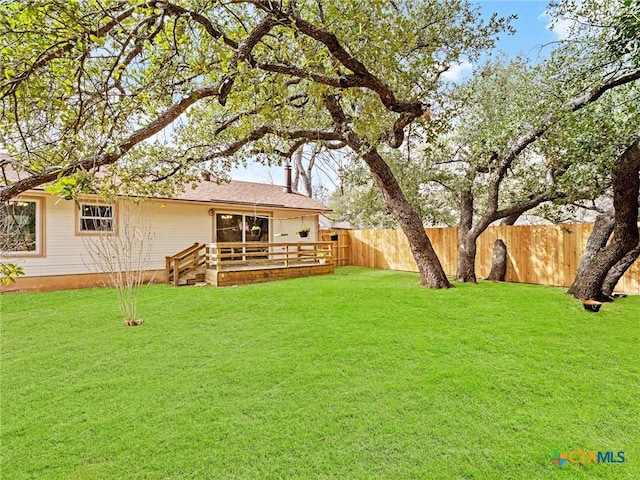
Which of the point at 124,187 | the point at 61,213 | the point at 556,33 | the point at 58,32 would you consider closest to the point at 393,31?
the point at 58,32

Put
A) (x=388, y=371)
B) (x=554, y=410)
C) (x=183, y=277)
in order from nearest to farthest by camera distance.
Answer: (x=554, y=410), (x=388, y=371), (x=183, y=277)

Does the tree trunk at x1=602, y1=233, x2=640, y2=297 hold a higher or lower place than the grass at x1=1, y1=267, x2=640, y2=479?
higher

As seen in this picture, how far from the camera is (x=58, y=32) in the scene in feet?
7.85

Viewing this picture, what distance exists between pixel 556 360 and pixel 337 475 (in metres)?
3.08

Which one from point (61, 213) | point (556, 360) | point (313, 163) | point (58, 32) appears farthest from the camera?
point (313, 163)

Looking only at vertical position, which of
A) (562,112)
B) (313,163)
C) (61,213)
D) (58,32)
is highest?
(313,163)

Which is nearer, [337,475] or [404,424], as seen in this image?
[337,475]

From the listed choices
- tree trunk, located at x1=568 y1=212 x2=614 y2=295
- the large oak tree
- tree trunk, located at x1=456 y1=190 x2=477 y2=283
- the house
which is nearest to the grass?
tree trunk, located at x1=568 y1=212 x2=614 y2=295

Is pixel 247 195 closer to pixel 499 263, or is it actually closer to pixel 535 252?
pixel 499 263

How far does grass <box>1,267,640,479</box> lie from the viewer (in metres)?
2.20

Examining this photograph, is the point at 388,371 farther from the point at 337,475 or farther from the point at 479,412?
the point at 337,475

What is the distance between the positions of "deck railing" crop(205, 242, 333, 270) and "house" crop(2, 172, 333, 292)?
8cm

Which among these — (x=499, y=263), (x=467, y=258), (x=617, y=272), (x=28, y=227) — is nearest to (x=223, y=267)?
(x=28, y=227)

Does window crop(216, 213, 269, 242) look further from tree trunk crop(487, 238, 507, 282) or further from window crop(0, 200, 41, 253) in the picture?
tree trunk crop(487, 238, 507, 282)
